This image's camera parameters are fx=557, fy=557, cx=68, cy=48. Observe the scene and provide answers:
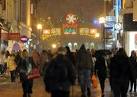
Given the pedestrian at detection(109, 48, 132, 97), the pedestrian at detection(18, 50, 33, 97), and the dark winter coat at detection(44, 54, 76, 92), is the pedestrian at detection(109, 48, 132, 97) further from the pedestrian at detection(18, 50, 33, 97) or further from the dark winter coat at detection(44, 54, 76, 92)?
the pedestrian at detection(18, 50, 33, 97)

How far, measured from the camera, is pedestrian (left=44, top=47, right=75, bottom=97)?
1334cm

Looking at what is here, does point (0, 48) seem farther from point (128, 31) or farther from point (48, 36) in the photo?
point (48, 36)

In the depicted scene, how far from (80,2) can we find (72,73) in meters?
103

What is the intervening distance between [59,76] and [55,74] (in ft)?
0.39

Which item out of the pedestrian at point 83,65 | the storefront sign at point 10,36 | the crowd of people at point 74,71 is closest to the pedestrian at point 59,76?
the crowd of people at point 74,71

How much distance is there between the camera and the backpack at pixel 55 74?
1333 centimetres

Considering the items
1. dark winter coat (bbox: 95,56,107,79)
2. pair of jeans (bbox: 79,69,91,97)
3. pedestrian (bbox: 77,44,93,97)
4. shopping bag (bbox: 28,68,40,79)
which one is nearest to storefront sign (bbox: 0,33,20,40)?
dark winter coat (bbox: 95,56,107,79)

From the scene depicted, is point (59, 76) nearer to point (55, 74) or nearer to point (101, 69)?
point (55, 74)

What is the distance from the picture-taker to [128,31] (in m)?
43.8

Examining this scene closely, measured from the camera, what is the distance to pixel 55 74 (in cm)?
1342

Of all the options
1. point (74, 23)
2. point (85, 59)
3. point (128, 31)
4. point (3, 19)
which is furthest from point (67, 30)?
point (85, 59)

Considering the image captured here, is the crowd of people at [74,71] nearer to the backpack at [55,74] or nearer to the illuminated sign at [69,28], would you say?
the backpack at [55,74]

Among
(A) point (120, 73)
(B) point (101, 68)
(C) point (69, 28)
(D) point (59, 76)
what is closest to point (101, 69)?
(B) point (101, 68)

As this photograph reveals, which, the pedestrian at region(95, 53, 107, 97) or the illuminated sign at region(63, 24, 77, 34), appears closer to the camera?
the pedestrian at region(95, 53, 107, 97)
